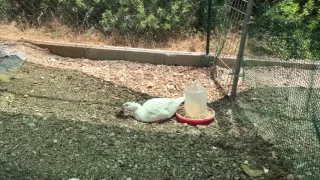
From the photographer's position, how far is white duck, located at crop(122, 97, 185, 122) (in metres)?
3.89

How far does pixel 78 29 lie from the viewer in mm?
6090

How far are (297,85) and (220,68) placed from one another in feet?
5.99

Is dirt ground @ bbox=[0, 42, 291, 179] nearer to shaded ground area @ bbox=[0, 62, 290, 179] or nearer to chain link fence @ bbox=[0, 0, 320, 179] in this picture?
shaded ground area @ bbox=[0, 62, 290, 179]

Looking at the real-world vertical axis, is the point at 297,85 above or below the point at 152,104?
above

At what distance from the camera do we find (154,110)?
3.88 metres

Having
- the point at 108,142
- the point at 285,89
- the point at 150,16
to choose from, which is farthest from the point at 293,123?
the point at 150,16

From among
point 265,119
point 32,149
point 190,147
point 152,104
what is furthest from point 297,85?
point 32,149

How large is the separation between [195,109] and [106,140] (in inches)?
36.2

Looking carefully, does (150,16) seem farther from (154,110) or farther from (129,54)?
(154,110)

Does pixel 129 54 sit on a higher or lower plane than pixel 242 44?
lower

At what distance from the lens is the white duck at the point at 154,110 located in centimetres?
389

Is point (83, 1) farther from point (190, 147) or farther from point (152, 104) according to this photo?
point (190, 147)

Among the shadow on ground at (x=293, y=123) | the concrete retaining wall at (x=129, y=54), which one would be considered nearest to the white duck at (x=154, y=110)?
the shadow on ground at (x=293, y=123)

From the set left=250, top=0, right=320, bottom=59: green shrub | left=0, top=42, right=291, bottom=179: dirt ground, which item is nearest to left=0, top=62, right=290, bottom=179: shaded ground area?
left=0, top=42, right=291, bottom=179: dirt ground
